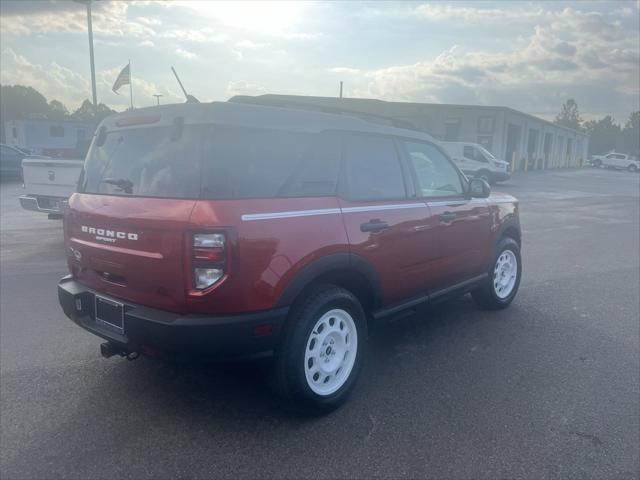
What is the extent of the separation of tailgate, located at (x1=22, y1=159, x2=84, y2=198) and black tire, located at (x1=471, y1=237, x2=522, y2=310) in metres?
6.21

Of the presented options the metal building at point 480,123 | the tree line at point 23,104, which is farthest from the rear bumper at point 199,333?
the tree line at point 23,104

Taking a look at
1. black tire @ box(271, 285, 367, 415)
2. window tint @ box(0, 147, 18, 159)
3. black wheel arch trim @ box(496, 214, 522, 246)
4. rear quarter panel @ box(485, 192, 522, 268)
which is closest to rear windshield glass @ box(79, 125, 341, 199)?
black tire @ box(271, 285, 367, 415)

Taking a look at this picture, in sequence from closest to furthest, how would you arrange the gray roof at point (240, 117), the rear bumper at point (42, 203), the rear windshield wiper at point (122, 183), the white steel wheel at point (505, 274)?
the gray roof at point (240, 117) → the rear windshield wiper at point (122, 183) → the white steel wheel at point (505, 274) → the rear bumper at point (42, 203)

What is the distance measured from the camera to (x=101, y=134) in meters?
3.54

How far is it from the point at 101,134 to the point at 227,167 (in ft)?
4.16

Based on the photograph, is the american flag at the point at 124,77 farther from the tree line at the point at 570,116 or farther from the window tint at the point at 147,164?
the tree line at the point at 570,116

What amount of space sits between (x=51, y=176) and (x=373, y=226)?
6552mm

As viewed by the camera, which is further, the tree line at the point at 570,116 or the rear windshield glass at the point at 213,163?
the tree line at the point at 570,116

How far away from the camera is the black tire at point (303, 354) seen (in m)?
3.03

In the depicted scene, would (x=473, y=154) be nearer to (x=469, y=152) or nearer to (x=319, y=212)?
(x=469, y=152)

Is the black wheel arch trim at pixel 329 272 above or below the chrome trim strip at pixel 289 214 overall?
below

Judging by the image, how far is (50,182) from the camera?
8.06m

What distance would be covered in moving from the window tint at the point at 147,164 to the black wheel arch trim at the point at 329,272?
0.76 meters

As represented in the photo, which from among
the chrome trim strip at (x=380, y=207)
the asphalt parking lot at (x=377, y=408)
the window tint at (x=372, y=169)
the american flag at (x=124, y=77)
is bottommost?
the asphalt parking lot at (x=377, y=408)
